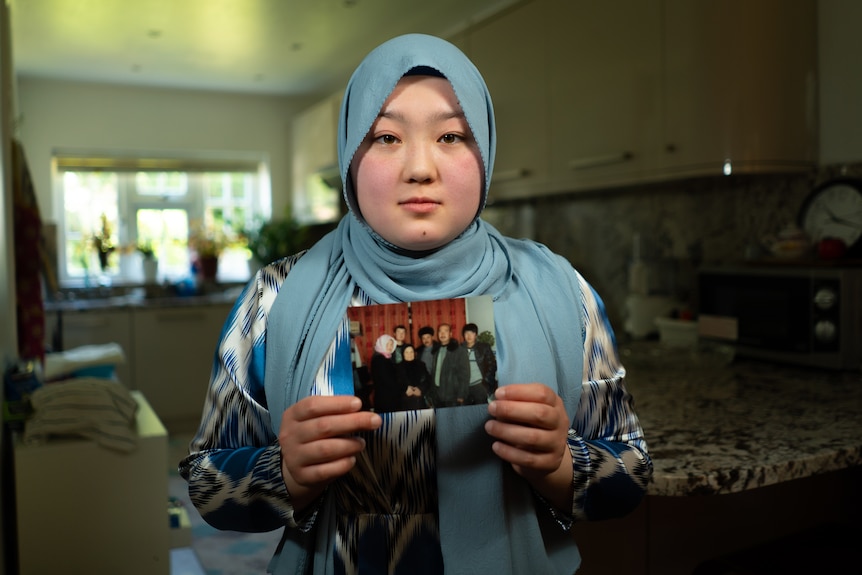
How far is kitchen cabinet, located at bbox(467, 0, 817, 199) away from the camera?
1.91 meters

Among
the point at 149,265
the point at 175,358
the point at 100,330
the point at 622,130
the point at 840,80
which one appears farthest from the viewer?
the point at 149,265

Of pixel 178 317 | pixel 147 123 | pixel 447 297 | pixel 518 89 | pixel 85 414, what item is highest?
pixel 147 123

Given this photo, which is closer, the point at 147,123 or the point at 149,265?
the point at 149,265

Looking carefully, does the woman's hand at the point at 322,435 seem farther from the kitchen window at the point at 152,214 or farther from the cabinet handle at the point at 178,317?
the kitchen window at the point at 152,214

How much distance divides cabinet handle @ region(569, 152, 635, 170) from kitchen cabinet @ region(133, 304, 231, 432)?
2683 mm

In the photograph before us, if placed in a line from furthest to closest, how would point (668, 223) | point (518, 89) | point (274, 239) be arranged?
point (274, 239)
point (518, 89)
point (668, 223)

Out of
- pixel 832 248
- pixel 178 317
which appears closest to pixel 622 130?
pixel 832 248

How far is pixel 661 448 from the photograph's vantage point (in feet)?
3.81

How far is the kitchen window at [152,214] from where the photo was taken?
16.1 feet

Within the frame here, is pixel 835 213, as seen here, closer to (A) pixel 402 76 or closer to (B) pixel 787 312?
(B) pixel 787 312

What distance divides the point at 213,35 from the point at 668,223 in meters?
2.69

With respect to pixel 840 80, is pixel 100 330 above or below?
below

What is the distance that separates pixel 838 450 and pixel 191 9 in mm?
3297

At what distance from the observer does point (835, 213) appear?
74.6 inches
